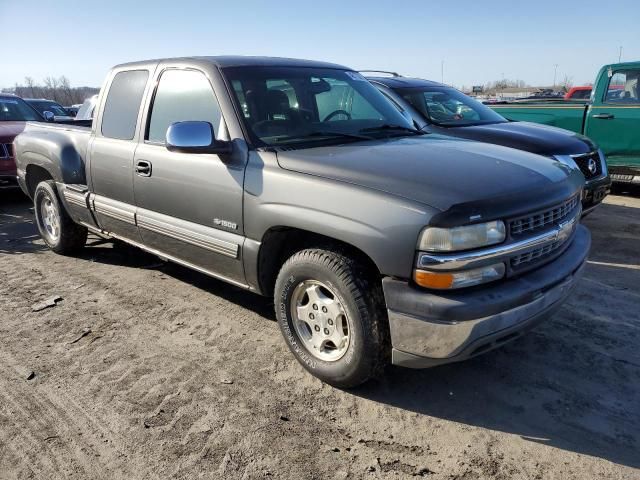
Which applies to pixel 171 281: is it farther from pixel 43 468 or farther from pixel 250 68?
pixel 43 468

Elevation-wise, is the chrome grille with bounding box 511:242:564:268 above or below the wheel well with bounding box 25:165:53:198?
below

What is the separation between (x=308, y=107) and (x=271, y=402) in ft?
6.72

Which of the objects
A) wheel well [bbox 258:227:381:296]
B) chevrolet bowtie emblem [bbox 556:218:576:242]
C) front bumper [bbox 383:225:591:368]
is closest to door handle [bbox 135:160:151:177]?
wheel well [bbox 258:227:381:296]

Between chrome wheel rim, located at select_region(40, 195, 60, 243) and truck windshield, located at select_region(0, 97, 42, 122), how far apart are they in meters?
4.65

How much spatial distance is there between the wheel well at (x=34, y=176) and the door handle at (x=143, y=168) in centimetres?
229

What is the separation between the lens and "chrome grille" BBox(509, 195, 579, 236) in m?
2.67

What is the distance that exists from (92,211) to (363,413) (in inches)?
129

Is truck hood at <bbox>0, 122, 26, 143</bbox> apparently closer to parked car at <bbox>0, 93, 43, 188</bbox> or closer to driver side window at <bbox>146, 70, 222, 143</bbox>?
parked car at <bbox>0, 93, 43, 188</bbox>

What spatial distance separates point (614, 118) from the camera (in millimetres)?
7797

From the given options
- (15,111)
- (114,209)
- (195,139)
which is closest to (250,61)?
(195,139)

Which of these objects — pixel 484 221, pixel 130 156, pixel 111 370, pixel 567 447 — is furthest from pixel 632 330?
pixel 130 156

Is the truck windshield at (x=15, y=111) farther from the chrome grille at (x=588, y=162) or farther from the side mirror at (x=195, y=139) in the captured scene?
the chrome grille at (x=588, y=162)

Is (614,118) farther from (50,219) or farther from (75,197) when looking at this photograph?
(50,219)

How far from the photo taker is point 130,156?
416 cm
